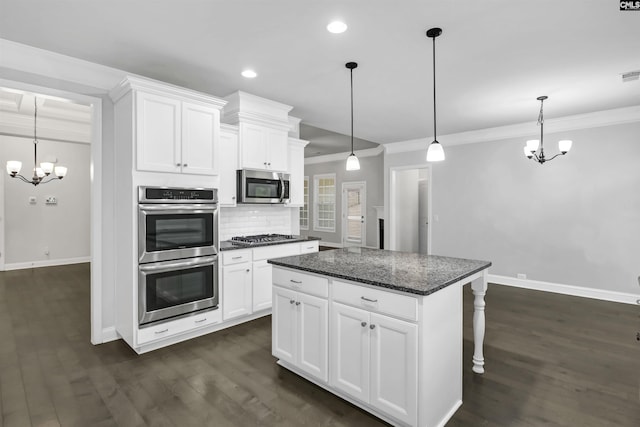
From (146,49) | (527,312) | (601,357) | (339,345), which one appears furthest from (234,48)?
(527,312)

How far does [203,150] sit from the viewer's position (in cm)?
332

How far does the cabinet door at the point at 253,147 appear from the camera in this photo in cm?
399

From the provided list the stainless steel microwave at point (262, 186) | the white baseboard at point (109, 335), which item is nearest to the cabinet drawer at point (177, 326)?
the white baseboard at point (109, 335)

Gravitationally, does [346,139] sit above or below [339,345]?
above

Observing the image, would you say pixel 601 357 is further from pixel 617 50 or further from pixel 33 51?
pixel 33 51

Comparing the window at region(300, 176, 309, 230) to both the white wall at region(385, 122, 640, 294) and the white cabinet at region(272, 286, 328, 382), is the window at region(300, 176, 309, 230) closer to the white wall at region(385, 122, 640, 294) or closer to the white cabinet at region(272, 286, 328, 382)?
the white wall at region(385, 122, 640, 294)

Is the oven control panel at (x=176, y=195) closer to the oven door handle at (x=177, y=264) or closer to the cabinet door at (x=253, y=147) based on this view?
the oven door handle at (x=177, y=264)

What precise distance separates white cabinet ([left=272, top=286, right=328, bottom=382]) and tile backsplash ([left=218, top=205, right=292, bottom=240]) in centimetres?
180

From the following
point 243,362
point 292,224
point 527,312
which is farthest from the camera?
point 292,224

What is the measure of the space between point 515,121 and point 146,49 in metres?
5.24

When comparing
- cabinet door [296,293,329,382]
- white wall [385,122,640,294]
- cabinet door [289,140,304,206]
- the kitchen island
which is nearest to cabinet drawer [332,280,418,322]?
the kitchen island

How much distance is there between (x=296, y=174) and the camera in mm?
4750

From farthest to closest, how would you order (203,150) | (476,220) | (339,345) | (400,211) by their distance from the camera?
(400,211) < (476,220) < (203,150) < (339,345)

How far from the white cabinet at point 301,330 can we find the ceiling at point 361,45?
206 centimetres
